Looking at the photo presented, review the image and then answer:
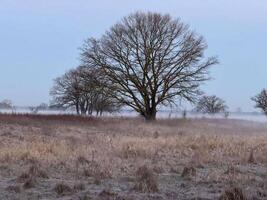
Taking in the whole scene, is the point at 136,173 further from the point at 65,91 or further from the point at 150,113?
the point at 65,91

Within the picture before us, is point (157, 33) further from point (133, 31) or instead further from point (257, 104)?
point (257, 104)

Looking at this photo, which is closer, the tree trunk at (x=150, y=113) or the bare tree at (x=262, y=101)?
the tree trunk at (x=150, y=113)

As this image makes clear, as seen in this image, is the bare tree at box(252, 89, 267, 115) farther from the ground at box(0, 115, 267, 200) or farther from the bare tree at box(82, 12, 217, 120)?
the ground at box(0, 115, 267, 200)

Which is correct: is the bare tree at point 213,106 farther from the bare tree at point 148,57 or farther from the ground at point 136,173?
the ground at point 136,173

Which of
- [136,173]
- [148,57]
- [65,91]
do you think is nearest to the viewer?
[136,173]

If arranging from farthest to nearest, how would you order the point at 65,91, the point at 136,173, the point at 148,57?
the point at 65,91
the point at 148,57
the point at 136,173

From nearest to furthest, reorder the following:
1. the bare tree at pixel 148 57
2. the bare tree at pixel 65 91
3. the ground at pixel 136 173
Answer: the ground at pixel 136 173 < the bare tree at pixel 148 57 < the bare tree at pixel 65 91

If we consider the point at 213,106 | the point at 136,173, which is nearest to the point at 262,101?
the point at 213,106

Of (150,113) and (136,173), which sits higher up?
→ (150,113)

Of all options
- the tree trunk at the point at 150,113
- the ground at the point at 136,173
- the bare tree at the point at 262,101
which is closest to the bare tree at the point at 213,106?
the bare tree at the point at 262,101

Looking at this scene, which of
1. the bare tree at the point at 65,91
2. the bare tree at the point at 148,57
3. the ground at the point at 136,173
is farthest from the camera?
the bare tree at the point at 65,91

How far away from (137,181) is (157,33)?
130 ft

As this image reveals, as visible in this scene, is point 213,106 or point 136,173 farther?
point 213,106

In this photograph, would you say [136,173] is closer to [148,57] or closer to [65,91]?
[148,57]
